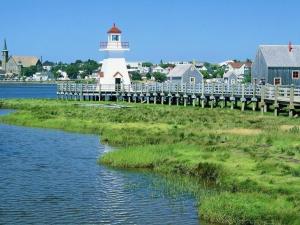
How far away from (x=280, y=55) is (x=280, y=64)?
1.52 metres

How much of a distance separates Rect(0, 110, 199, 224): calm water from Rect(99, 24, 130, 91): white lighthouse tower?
47.9 metres

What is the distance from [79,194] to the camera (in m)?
21.6

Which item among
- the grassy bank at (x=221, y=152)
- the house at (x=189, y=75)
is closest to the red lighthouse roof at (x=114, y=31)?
the house at (x=189, y=75)

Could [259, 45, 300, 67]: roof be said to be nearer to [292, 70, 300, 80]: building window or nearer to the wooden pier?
[292, 70, 300, 80]: building window

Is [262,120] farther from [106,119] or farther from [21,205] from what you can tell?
[21,205]

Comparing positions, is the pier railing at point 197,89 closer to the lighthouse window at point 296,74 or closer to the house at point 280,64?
the house at point 280,64

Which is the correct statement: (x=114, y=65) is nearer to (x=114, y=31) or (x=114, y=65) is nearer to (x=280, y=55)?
(x=114, y=31)

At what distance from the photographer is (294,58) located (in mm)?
69062

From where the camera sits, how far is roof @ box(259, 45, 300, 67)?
68.4 m

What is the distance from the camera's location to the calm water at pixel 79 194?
1856cm

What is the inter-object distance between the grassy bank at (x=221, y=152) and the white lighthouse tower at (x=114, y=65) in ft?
94.7

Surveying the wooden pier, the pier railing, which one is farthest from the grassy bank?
the pier railing

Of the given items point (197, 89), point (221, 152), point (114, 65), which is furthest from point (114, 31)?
point (221, 152)

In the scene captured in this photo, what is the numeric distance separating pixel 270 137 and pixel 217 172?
822 centimetres
